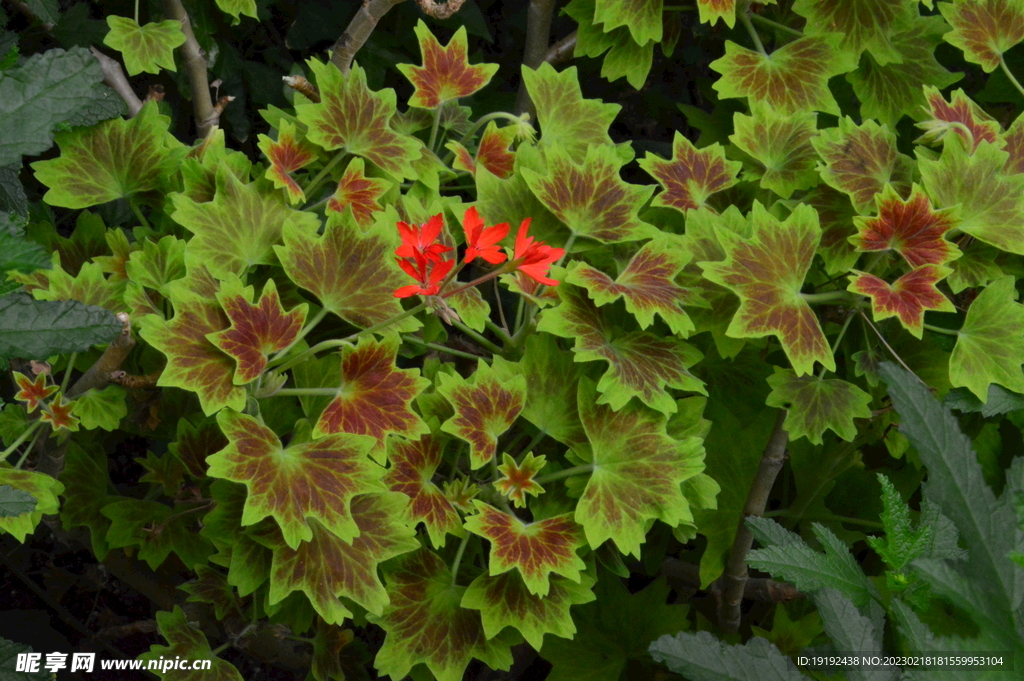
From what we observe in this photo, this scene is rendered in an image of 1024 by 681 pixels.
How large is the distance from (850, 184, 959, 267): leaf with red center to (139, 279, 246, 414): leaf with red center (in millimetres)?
639

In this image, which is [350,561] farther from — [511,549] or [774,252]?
[774,252]

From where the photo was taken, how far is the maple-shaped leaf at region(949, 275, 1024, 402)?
3.14ft

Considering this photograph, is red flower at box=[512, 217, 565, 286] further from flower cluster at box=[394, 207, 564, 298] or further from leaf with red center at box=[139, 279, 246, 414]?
leaf with red center at box=[139, 279, 246, 414]

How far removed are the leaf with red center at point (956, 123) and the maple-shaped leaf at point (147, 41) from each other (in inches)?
35.1

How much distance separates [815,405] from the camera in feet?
3.16

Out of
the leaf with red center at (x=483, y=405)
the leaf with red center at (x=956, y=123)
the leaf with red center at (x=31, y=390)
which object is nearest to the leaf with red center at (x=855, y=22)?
the leaf with red center at (x=956, y=123)

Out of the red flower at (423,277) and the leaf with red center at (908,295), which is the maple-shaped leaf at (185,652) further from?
the leaf with red center at (908,295)

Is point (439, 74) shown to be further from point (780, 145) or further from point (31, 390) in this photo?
point (31, 390)

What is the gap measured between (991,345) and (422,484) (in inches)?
24.7

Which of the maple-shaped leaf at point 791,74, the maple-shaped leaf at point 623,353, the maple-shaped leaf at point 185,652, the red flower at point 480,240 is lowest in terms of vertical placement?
the maple-shaped leaf at point 185,652

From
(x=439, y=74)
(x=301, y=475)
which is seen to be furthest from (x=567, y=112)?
(x=301, y=475)

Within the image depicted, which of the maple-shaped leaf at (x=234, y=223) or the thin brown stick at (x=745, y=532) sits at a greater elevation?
the maple-shaped leaf at (x=234, y=223)

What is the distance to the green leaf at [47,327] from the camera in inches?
25.9

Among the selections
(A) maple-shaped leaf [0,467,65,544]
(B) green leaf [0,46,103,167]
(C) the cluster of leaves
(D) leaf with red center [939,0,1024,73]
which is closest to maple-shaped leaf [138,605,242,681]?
(C) the cluster of leaves
